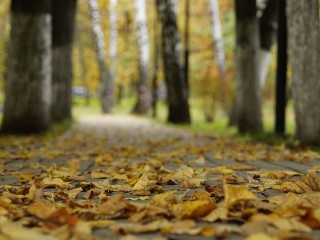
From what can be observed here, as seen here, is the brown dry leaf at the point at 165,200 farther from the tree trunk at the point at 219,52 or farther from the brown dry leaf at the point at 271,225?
the tree trunk at the point at 219,52

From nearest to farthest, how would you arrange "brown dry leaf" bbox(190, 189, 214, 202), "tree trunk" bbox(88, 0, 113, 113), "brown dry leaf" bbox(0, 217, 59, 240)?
"brown dry leaf" bbox(0, 217, 59, 240)
"brown dry leaf" bbox(190, 189, 214, 202)
"tree trunk" bbox(88, 0, 113, 113)

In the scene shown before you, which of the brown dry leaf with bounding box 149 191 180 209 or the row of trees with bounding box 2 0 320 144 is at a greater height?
the row of trees with bounding box 2 0 320 144

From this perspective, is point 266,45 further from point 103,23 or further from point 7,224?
point 103,23

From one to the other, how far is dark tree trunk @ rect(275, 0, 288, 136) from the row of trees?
2cm

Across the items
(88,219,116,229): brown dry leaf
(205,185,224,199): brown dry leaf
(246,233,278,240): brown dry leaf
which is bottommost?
(205,185,224,199): brown dry leaf

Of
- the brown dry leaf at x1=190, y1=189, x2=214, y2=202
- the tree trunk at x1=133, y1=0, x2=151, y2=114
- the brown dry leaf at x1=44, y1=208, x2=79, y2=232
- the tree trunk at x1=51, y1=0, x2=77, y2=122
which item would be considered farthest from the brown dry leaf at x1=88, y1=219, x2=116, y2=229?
the tree trunk at x1=133, y1=0, x2=151, y2=114

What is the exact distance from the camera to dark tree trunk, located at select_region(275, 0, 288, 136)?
7734mm

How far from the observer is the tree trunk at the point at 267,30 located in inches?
432

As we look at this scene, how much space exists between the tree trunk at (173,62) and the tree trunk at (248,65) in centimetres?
424

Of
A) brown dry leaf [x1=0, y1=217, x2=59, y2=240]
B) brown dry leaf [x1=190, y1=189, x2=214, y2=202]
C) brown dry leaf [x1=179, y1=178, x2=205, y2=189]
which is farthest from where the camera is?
brown dry leaf [x1=179, y1=178, x2=205, y2=189]

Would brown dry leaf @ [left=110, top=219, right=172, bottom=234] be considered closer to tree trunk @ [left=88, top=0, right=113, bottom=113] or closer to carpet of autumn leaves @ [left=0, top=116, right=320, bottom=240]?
carpet of autumn leaves @ [left=0, top=116, right=320, bottom=240]

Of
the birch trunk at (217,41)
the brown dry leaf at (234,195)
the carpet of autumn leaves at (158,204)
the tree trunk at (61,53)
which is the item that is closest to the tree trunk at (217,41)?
the birch trunk at (217,41)

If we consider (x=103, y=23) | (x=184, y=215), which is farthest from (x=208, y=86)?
(x=103, y=23)

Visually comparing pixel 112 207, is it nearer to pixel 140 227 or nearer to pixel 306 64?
pixel 140 227
